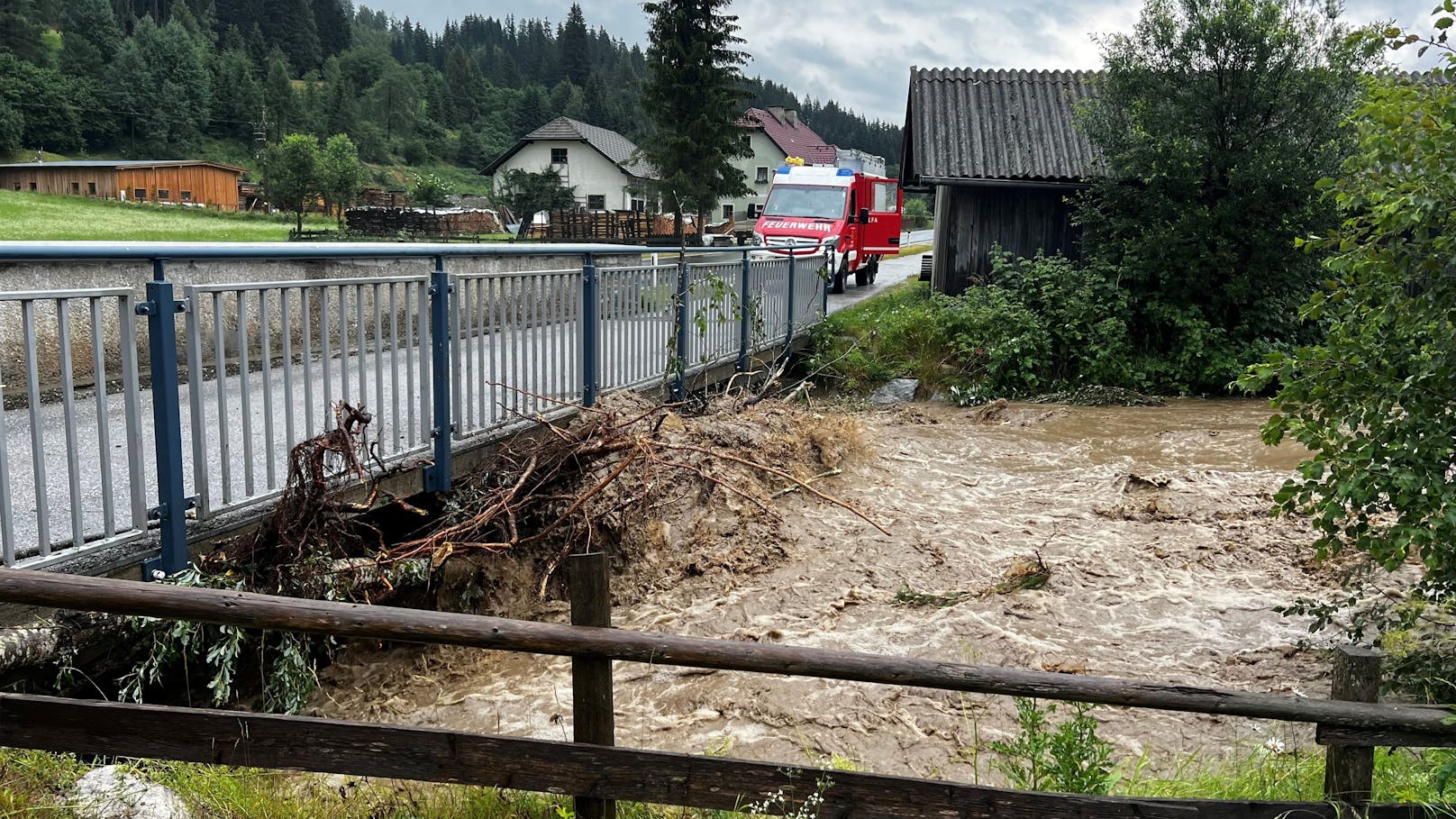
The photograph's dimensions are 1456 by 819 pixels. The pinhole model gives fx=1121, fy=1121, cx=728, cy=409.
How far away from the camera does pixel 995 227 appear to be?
1956 centimetres

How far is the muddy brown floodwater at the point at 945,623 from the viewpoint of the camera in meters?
5.21

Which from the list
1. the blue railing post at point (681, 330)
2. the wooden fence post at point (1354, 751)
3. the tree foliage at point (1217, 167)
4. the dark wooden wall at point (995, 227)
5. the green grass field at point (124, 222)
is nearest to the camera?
the wooden fence post at point (1354, 751)

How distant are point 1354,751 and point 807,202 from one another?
20.9 metres

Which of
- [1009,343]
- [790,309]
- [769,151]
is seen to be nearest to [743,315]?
[790,309]

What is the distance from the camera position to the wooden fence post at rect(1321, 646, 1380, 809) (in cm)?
331

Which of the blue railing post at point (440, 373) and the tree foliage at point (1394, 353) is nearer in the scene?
the tree foliage at point (1394, 353)

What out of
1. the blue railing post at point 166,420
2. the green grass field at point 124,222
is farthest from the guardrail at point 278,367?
the green grass field at point 124,222

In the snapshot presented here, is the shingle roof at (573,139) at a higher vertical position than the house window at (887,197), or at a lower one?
higher

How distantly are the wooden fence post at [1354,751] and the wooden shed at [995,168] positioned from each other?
15581 mm

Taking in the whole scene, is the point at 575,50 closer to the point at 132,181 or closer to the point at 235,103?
the point at 235,103

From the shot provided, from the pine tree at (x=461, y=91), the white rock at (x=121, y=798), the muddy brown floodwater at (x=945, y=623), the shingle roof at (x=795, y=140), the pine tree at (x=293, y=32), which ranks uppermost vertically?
the pine tree at (x=293, y=32)

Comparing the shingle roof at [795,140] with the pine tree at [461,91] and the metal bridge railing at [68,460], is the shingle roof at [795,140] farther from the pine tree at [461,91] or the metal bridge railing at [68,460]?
the metal bridge railing at [68,460]

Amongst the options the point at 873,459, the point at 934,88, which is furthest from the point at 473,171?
the point at 873,459

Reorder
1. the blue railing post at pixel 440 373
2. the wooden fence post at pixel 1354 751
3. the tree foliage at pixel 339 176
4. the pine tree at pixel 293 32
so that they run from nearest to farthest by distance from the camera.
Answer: the wooden fence post at pixel 1354 751 → the blue railing post at pixel 440 373 → the tree foliage at pixel 339 176 → the pine tree at pixel 293 32
